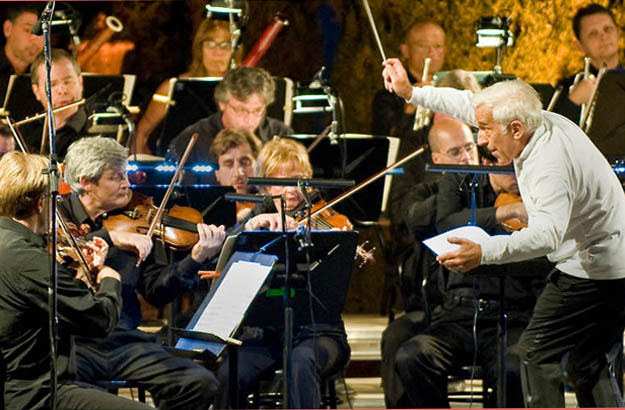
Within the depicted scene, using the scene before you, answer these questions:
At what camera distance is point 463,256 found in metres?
4.10

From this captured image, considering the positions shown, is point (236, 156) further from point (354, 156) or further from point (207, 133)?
point (354, 156)

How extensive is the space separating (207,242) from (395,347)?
0.95m

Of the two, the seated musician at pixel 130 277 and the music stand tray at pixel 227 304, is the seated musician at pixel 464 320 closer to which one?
the seated musician at pixel 130 277

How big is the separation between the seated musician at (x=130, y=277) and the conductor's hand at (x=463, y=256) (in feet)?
3.55

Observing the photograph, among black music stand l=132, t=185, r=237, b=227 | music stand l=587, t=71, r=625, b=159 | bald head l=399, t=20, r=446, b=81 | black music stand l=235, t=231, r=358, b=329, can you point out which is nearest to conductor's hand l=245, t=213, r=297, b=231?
black music stand l=132, t=185, r=237, b=227

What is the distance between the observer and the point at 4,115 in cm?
569

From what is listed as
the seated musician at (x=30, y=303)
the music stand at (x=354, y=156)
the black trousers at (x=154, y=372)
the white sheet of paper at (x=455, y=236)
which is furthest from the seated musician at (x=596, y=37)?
the seated musician at (x=30, y=303)

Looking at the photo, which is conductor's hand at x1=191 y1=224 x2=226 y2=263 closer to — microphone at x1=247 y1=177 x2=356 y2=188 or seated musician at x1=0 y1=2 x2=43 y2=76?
microphone at x1=247 y1=177 x2=356 y2=188

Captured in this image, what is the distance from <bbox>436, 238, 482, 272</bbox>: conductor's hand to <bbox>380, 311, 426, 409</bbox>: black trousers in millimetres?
1188

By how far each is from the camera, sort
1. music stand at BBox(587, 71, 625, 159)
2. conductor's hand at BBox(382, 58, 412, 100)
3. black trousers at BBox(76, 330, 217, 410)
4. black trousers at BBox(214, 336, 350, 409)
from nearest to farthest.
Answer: conductor's hand at BBox(382, 58, 412, 100)
black trousers at BBox(76, 330, 217, 410)
black trousers at BBox(214, 336, 350, 409)
music stand at BBox(587, 71, 625, 159)

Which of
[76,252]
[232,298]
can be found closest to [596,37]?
[232,298]

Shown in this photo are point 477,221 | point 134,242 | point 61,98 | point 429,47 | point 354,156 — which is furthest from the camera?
point 429,47

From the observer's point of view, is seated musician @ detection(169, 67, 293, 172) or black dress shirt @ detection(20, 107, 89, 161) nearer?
black dress shirt @ detection(20, 107, 89, 161)

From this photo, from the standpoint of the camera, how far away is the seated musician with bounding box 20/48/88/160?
18.9 ft
